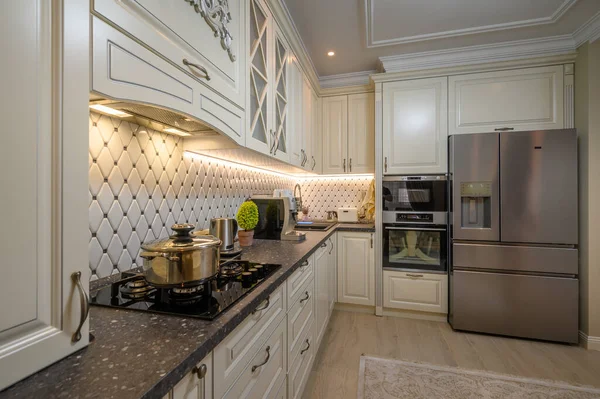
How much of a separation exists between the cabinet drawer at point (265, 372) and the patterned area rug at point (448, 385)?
832mm

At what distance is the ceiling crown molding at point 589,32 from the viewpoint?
2.07 m

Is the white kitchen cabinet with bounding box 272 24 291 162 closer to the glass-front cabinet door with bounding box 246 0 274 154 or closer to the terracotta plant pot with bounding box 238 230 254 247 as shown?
the glass-front cabinet door with bounding box 246 0 274 154

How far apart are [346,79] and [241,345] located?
3032mm

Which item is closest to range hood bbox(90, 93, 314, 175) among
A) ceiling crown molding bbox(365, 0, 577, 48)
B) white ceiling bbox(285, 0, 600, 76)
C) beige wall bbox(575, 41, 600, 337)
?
white ceiling bbox(285, 0, 600, 76)

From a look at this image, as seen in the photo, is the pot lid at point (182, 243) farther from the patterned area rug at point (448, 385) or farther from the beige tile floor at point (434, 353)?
the patterned area rug at point (448, 385)

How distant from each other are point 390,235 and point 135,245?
88.8 inches

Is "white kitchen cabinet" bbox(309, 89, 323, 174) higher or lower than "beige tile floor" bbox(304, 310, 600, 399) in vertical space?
higher

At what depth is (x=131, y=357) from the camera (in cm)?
55

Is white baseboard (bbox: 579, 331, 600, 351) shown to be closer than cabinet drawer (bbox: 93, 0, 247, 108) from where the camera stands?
No

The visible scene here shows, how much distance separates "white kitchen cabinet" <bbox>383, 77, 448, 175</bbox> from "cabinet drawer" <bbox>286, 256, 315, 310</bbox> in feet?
4.98

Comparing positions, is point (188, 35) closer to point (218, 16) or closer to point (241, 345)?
point (218, 16)

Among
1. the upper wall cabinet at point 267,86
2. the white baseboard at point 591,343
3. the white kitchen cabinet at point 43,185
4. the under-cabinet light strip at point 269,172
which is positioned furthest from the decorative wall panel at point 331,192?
the white kitchen cabinet at point 43,185

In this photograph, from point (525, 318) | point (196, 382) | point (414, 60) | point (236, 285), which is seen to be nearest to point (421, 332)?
point (525, 318)

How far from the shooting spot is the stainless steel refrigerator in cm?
223
